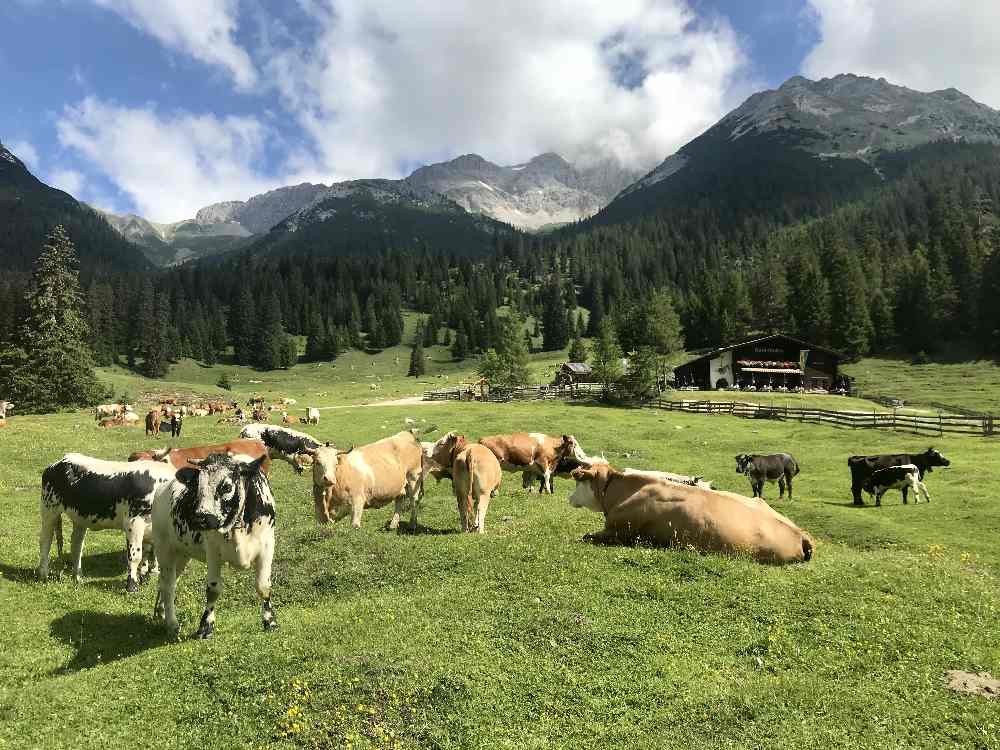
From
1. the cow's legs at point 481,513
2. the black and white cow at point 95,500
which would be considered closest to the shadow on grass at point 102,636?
the black and white cow at point 95,500

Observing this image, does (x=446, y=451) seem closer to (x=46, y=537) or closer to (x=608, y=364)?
(x=46, y=537)

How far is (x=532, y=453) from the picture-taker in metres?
23.0

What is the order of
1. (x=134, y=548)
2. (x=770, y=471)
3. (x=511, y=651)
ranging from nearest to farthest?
(x=511, y=651) → (x=134, y=548) → (x=770, y=471)

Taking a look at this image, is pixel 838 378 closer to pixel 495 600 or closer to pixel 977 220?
pixel 495 600

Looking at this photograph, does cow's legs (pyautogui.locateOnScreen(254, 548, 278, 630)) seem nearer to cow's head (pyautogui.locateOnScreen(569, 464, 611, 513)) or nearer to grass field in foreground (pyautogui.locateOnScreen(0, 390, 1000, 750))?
grass field in foreground (pyautogui.locateOnScreen(0, 390, 1000, 750))

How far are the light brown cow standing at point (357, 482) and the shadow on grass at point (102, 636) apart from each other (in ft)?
17.3

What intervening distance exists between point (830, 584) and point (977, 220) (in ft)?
666

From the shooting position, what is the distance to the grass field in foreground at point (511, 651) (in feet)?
21.2

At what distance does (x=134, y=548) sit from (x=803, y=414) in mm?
53834

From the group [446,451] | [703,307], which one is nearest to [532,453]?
[446,451]

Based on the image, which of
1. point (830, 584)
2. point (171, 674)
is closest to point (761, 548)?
point (830, 584)

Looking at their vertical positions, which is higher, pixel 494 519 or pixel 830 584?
pixel 830 584

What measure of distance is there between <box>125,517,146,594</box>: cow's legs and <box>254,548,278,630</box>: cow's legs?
4.48m

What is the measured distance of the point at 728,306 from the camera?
13188 centimetres
